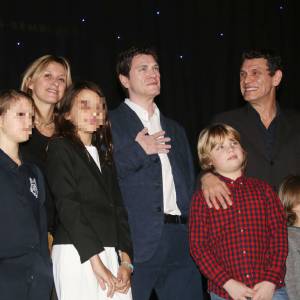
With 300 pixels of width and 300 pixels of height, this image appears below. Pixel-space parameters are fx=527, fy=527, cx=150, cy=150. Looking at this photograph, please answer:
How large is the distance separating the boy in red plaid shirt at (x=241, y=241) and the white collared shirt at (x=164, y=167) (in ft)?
0.54

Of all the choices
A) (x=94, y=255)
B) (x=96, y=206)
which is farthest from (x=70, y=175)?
Answer: (x=94, y=255)

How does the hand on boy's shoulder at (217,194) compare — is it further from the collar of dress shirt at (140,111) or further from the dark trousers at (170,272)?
the collar of dress shirt at (140,111)

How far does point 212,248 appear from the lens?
2.36 m

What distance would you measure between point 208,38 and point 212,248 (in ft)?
8.68

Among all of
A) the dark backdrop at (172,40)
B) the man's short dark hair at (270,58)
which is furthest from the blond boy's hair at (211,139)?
the dark backdrop at (172,40)

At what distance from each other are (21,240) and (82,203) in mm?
281

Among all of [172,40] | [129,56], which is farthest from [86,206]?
[172,40]

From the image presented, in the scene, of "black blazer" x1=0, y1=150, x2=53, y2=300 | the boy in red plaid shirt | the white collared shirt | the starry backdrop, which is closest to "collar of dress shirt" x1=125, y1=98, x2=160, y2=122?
the white collared shirt

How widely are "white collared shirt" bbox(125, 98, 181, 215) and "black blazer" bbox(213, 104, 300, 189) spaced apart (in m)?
0.44

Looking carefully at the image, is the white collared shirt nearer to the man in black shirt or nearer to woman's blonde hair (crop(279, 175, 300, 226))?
the man in black shirt

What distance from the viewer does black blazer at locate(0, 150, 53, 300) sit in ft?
6.49

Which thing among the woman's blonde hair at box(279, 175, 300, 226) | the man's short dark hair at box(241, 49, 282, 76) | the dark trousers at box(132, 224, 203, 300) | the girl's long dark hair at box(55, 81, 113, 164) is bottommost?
the dark trousers at box(132, 224, 203, 300)

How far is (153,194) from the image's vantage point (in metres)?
2.50

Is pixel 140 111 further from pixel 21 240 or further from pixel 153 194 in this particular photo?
pixel 21 240
